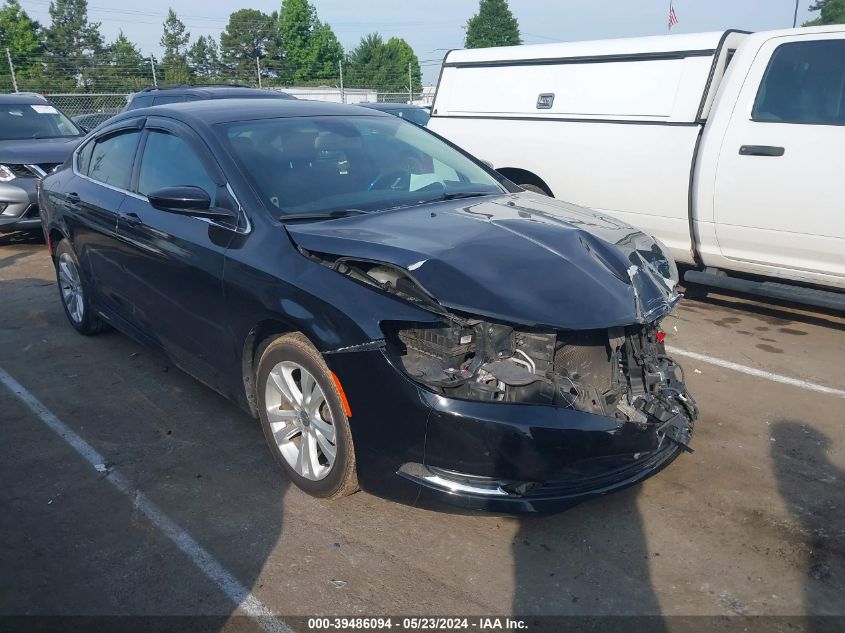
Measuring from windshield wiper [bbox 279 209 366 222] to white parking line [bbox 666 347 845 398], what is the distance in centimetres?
280

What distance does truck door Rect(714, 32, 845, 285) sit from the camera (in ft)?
17.1

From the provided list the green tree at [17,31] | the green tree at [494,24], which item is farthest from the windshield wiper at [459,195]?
the green tree at [494,24]

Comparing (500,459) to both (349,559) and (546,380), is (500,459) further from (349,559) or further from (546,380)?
(349,559)

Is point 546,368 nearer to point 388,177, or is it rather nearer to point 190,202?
point 388,177

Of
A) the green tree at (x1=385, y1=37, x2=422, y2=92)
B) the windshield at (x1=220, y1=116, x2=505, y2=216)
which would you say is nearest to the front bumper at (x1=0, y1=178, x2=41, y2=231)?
the windshield at (x1=220, y1=116, x2=505, y2=216)

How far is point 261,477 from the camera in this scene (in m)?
3.68

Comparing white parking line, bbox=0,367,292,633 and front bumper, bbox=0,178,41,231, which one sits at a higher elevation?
front bumper, bbox=0,178,41,231

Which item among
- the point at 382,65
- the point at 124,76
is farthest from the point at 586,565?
the point at 382,65

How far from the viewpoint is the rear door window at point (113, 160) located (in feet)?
15.5

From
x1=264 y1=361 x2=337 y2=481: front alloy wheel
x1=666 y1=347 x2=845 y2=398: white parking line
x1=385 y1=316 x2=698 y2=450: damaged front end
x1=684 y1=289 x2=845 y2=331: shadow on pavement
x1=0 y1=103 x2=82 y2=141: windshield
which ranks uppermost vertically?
x1=0 y1=103 x2=82 y2=141: windshield

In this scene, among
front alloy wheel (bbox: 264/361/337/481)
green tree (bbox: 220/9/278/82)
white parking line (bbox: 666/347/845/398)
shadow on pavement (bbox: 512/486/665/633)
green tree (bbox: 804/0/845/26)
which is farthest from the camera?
green tree (bbox: 220/9/278/82)

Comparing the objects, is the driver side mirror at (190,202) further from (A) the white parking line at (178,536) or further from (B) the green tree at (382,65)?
(B) the green tree at (382,65)

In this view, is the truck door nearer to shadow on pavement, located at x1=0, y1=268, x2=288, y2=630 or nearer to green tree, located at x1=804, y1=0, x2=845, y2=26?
shadow on pavement, located at x1=0, y1=268, x2=288, y2=630

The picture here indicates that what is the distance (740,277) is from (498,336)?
3987 mm
